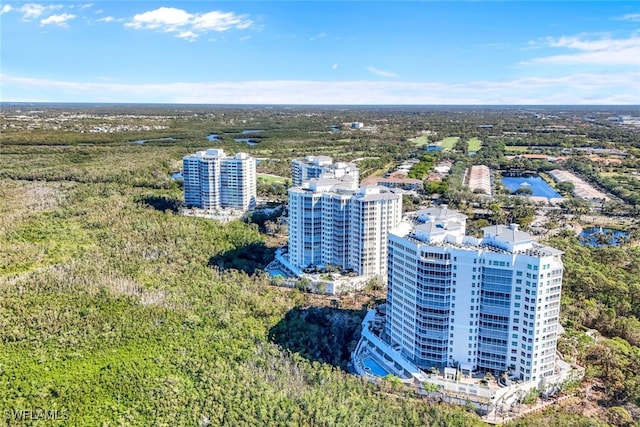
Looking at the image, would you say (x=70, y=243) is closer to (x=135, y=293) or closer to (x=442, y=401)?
(x=135, y=293)

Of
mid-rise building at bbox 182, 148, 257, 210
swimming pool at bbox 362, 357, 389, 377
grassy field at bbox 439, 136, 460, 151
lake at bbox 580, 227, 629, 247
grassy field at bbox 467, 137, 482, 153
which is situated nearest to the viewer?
swimming pool at bbox 362, 357, 389, 377

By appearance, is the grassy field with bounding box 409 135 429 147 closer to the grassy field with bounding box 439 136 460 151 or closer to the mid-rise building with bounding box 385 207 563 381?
the grassy field with bounding box 439 136 460 151

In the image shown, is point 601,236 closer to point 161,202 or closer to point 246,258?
point 246,258

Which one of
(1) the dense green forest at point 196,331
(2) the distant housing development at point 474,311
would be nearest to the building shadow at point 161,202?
(1) the dense green forest at point 196,331

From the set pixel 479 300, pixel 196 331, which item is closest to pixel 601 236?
pixel 479 300

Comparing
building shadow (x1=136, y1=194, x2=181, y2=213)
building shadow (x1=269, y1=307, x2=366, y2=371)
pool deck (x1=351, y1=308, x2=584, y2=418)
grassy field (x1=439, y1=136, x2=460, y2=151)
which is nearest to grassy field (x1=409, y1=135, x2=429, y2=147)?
grassy field (x1=439, y1=136, x2=460, y2=151)

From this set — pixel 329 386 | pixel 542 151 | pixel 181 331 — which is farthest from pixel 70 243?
pixel 542 151
